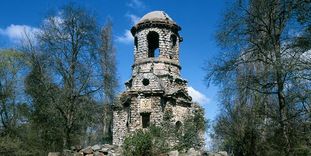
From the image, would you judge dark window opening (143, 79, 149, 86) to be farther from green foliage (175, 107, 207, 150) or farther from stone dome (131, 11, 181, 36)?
stone dome (131, 11, 181, 36)

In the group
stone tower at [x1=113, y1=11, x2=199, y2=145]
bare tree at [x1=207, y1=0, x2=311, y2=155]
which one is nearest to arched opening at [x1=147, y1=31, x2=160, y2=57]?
stone tower at [x1=113, y1=11, x2=199, y2=145]

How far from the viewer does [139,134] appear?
1419 centimetres

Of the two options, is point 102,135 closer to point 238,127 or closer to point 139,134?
point 238,127

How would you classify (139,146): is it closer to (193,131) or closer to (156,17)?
(193,131)

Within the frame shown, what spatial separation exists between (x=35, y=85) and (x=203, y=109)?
13005mm

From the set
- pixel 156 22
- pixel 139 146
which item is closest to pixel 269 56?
pixel 139 146

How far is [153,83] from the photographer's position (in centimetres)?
2608

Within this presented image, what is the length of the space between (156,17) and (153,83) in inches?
225

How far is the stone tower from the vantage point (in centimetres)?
2556

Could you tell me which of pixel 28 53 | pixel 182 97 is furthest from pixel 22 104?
pixel 182 97

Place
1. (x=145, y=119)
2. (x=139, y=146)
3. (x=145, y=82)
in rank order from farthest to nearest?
1. (x=145, y=82)
2. (x=145, y=119)
3. (x=139, y=146)

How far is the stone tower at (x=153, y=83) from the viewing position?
25.6 m

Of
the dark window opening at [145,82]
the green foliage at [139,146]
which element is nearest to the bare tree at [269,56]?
the green foliage at [139,146]

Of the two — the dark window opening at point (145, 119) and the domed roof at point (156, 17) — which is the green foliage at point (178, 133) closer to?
the dark window opening at point (145, 119)
